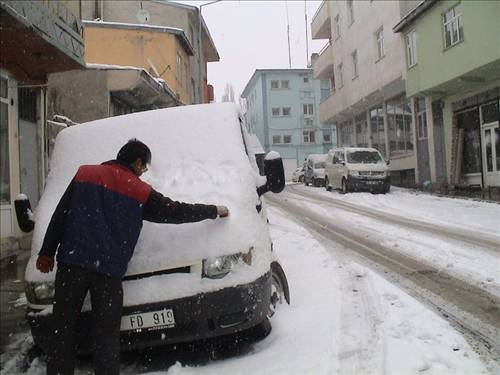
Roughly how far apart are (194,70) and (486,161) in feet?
69.9

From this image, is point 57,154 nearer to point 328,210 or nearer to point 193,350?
point 193,350

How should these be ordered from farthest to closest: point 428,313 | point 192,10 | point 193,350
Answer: point 192,10, point 428,313, point 193,350

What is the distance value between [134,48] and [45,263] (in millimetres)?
21234

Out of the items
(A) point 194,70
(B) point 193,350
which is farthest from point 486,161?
(A) point 194,70

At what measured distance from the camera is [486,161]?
53.1ft

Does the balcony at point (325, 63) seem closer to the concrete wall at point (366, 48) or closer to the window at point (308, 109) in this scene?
the concrete wall at point (366, 48)

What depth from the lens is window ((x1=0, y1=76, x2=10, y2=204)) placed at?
9.63 m

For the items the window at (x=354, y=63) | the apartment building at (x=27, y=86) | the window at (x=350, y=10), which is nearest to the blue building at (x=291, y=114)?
the window at (x=350, y=10)

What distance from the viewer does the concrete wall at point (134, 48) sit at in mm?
21688

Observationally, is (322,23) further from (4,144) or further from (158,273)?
(158,273)

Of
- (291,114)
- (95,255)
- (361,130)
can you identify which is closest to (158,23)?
(361,130)

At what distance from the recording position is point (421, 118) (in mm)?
20781

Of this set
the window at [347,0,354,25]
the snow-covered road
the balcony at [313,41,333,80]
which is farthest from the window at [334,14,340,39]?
the snow-covered road

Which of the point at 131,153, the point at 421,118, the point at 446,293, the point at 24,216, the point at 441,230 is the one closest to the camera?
the point at 131,153
